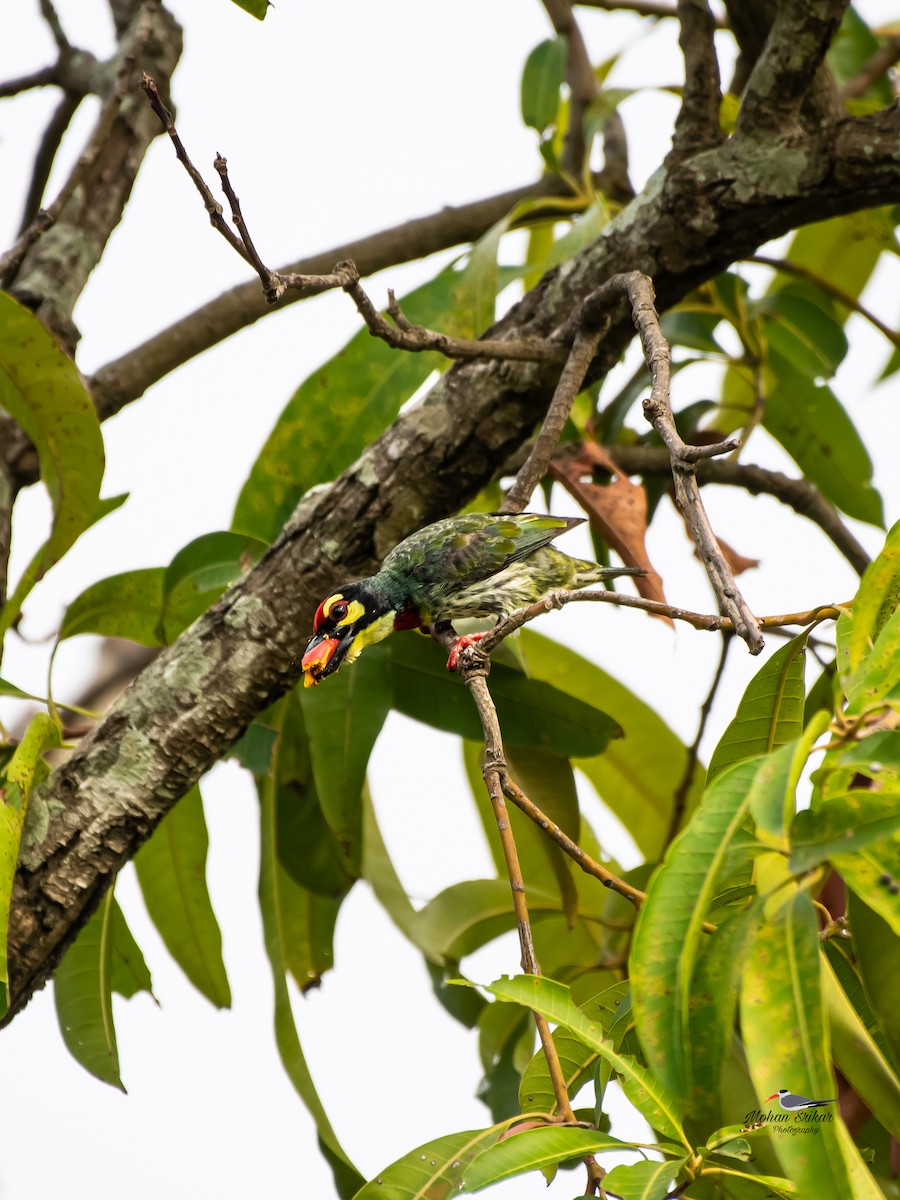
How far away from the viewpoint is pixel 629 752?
3363 millimetres

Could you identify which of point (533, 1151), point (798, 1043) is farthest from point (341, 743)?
point (798, 1043)

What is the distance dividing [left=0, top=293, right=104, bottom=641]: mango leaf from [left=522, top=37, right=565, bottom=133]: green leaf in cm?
171

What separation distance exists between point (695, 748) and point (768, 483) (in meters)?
0.85

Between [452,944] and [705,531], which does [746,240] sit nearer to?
[705,531]

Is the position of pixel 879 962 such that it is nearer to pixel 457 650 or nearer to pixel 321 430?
pixel 457 650

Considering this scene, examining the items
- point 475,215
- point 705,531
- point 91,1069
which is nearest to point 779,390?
point 475,215

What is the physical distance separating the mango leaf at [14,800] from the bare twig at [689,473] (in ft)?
4.34

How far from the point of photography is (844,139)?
238 centimetres

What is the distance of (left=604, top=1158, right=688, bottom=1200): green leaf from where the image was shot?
1226mm

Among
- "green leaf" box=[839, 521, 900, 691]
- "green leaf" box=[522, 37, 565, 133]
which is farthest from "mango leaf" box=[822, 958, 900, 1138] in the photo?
"green leaf" box=[522, 37, 565, 133]

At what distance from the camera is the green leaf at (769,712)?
1847mm

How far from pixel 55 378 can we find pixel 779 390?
212 centimetres

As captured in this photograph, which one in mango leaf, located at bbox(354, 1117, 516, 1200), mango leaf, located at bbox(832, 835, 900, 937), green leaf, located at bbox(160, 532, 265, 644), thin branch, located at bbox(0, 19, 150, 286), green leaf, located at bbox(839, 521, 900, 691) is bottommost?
mango leaf, located at bbox(354, 1117, 516, 1200)

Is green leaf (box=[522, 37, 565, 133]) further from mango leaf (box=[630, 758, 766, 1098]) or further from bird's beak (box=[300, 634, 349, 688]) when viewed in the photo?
mango leaf (box=[630, 758, 766, 1098])
